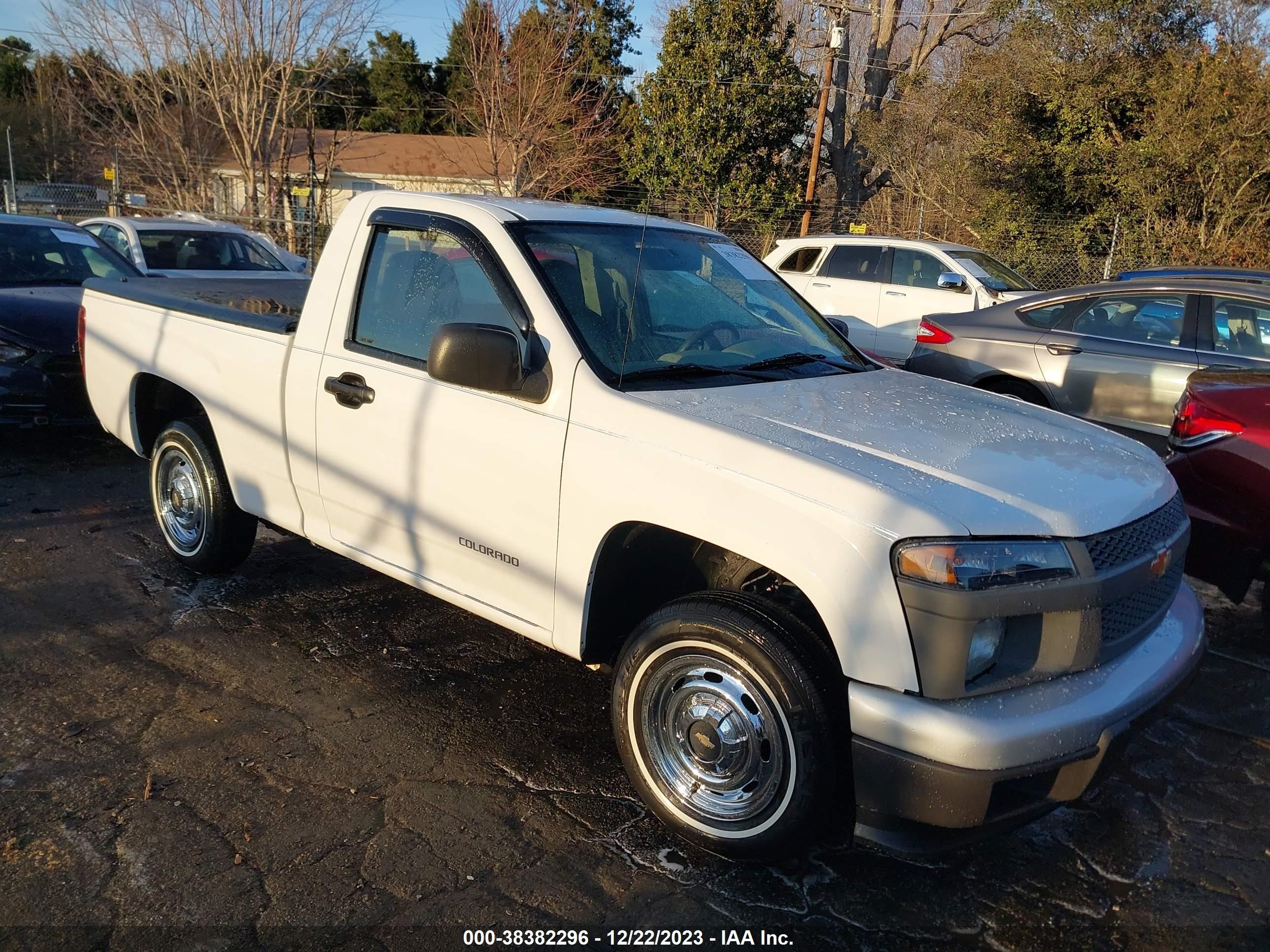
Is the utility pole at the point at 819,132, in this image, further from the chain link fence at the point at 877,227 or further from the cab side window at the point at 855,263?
the cab side window at the point at 855,263

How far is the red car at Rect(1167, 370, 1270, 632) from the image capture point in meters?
4.57

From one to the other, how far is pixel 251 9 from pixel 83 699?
2144 cm

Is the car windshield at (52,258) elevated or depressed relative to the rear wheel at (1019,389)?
elevated

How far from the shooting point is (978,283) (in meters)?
12.5

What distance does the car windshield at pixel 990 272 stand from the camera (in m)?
12.7

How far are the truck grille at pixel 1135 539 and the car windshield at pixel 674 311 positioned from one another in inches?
50.6

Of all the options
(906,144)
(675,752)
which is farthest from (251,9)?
(675,752)

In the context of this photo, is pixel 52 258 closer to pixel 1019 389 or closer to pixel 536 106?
pixel 1019 389

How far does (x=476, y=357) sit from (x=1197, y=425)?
140 inches

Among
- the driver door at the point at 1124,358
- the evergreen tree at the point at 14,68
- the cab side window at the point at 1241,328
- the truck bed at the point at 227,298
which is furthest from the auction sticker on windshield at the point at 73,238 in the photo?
the evergreen tree at the point at 14,68

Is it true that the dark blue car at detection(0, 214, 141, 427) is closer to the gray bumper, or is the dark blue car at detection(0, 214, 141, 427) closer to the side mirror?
the side mirror

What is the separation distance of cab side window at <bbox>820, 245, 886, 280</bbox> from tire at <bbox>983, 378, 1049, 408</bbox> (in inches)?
192

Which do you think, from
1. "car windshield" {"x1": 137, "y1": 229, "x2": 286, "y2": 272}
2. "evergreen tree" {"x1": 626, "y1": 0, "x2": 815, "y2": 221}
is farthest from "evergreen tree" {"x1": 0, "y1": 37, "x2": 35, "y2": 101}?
"car windshield" {"x1": 137, "y1": 229, "x2": 286, "y2": 272}

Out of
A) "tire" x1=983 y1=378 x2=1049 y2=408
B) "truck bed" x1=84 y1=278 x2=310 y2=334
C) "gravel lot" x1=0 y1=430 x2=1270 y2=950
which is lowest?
"gravel lot" x1=0 y1=430 x2=1270 y2=950
